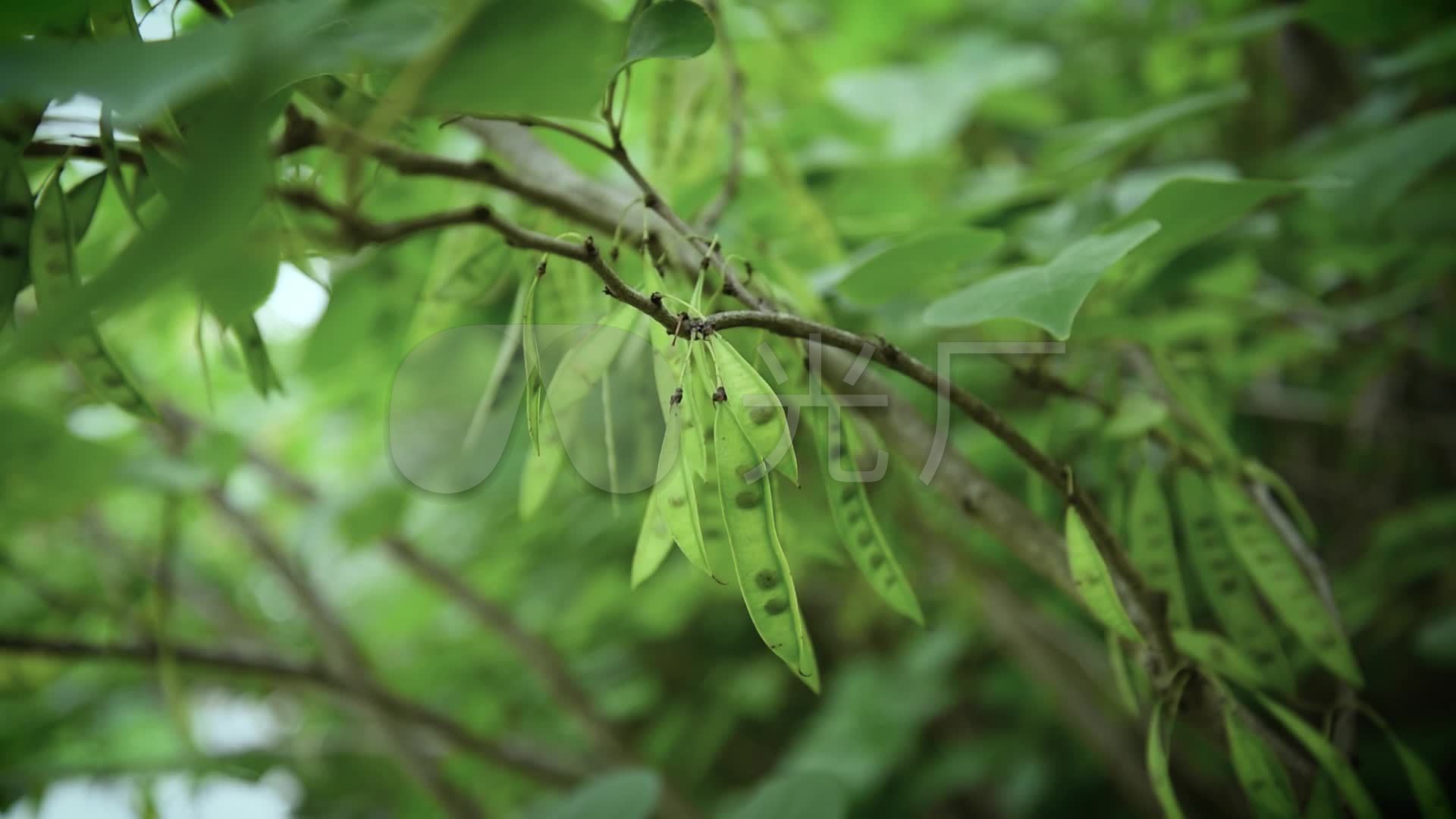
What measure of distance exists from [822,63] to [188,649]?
45.7 inches

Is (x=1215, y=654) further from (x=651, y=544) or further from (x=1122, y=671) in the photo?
(x=651, y=544)

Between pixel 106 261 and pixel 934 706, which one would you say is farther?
pixel 934 706

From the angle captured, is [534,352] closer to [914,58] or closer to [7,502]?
[7,502]

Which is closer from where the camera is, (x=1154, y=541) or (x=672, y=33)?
(x=672, y=33)

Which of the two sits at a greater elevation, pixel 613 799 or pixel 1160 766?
pixel 613 799

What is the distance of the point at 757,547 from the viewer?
377 millimetres

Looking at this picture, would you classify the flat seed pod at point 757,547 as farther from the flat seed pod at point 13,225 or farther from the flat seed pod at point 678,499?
the flat seed pod at point 13,225

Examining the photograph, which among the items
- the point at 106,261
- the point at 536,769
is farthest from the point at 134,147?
the point at 536,769

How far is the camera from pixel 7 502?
2.99ft

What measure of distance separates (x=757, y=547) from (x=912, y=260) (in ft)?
0.81

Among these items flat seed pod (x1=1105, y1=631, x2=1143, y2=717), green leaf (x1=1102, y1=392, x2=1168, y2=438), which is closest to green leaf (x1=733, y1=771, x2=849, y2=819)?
flat seed pod (x1=1105, y1=631, x2=1143, y2=717)

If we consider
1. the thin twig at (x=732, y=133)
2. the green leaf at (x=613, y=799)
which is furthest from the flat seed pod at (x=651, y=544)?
the green leaf at (x=613, y=799)

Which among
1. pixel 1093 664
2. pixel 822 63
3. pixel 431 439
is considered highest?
pixel 822 63

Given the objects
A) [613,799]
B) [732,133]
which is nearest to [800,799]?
[613,799]
